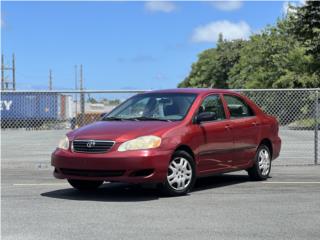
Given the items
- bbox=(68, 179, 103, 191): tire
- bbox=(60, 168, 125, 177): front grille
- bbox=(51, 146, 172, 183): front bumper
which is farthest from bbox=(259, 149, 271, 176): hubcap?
bbox=(60, 168, 125, 177): front grille

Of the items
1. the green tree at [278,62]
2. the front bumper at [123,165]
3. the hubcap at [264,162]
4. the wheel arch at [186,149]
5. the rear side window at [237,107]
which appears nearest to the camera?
the front bumper at [123,165]

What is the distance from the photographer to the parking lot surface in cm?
648

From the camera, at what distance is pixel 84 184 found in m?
9.52

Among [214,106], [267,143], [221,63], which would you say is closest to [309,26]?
[267,143]

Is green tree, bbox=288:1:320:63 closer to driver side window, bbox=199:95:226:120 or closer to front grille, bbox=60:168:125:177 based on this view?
driver side window, bbox=199:95:226:120

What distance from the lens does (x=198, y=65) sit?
346 feet

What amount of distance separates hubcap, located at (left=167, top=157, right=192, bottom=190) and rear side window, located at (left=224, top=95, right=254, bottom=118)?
163 centimetres

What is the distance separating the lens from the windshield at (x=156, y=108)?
9.38 metres

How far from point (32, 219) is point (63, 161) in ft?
5.52

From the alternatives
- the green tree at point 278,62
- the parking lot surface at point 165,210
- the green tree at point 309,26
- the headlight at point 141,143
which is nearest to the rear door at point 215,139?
the parking lot surface at point 165,210

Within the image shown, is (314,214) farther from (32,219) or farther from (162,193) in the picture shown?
(32,219)

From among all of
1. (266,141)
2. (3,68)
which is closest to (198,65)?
(3,68)

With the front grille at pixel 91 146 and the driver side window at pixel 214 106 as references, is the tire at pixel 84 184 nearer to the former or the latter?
the front grille at pixel 91 146

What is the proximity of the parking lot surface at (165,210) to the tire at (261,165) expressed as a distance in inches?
7.2
